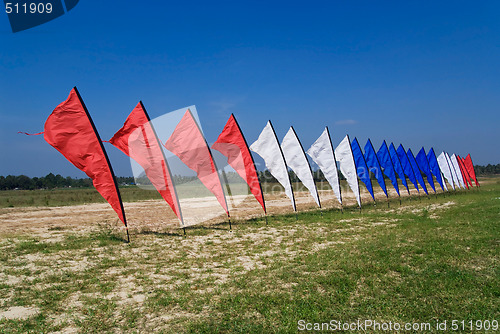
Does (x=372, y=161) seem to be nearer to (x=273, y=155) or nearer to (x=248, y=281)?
(x=273, y=155)

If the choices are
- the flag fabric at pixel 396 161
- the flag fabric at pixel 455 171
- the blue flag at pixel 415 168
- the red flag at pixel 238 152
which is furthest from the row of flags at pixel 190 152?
the flag fabric at pixel 455 171

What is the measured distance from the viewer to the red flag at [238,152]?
1566cm

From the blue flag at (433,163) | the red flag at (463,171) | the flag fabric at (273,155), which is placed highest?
the flag fabric at (273,155)

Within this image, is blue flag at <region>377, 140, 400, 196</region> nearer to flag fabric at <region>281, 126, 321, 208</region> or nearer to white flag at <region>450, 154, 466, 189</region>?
flag fabric at <region>281, 126, 321, 208</region>

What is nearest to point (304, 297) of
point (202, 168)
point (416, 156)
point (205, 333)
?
point (205, 333)

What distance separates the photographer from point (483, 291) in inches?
235

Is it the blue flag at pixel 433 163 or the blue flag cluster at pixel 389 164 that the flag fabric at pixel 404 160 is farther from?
the blue flag at pixel 433 163

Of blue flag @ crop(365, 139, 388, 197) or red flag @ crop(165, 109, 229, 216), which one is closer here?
red flag @ crop(165, 109, 229, 216)

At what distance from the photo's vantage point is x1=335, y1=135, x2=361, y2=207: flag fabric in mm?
18797

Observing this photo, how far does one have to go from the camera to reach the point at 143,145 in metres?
12.6

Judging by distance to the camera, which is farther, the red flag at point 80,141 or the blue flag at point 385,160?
the blue flag at point 385,160

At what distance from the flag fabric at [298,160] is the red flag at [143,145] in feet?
25.3

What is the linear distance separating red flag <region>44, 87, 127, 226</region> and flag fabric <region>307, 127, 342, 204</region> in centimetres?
1145

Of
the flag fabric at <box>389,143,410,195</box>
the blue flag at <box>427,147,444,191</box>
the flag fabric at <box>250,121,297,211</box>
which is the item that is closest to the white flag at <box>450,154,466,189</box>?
the blue flag at <box>427,147,444,191</box>
